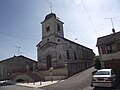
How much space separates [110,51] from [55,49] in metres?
13.2

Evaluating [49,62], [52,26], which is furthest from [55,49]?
[52,26]

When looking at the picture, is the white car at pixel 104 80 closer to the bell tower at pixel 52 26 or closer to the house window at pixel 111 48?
the house window at pixel 111 48

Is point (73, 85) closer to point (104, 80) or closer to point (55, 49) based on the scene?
point (104, 80)

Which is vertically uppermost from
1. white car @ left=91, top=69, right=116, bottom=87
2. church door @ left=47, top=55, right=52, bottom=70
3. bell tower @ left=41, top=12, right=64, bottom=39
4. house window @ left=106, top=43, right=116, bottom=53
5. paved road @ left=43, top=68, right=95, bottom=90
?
bell tower @ left=41, top=12, right=64, bottom=39

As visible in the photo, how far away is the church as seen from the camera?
3223cm

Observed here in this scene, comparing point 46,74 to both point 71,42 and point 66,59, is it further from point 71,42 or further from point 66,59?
point 71,42

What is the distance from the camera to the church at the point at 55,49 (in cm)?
3223

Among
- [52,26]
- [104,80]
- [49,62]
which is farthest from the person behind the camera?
[52,26]

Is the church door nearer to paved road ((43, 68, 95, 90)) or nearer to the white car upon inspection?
paved road ((43, 68, 95, 90))

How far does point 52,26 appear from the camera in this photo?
35.0 metres

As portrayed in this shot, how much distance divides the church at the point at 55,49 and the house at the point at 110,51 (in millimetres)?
7314

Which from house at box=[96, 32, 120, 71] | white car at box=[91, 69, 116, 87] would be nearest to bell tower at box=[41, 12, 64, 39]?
house at box=[96, 32, 120, 71]

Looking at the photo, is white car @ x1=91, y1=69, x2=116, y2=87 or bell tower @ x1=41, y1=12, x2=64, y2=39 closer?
white car @ x1=91, y1=69, x2=116, y2=87

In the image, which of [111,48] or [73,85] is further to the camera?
[111,48]
